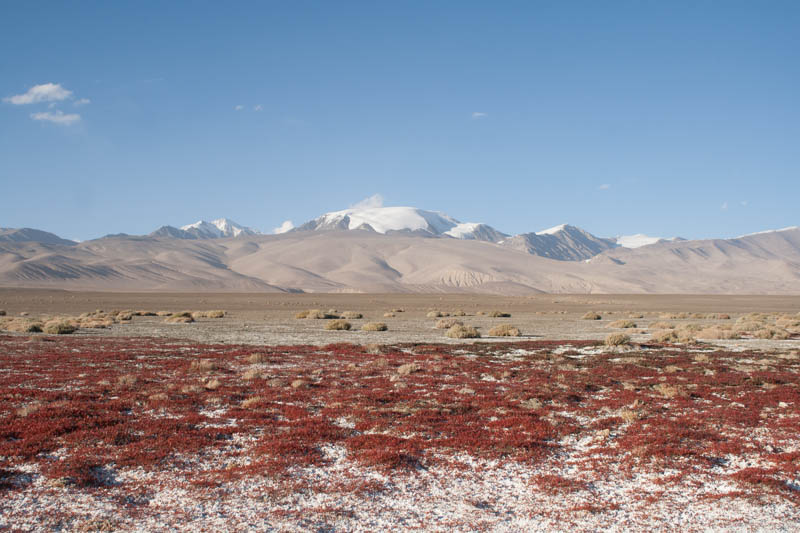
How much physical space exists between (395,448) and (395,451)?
8.6 inches

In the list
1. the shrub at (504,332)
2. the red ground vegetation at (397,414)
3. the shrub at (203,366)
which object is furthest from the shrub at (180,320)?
the shrub at (203,366)

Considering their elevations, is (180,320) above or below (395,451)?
below

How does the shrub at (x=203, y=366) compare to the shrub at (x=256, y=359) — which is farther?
the shrub at (x=256, y=359)

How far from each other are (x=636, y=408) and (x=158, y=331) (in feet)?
101

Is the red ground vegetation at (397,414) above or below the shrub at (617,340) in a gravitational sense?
below

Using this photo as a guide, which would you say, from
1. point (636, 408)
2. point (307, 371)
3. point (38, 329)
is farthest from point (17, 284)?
point (636, 408)

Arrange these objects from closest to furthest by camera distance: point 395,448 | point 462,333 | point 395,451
Result: point 395,451
point 395,448
point 462,333

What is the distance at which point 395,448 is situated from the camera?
1032cm

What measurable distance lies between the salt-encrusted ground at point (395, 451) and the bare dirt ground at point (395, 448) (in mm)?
40

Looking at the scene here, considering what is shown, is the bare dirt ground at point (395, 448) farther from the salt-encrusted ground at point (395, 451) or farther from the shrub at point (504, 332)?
the shrub at point (504, 332)

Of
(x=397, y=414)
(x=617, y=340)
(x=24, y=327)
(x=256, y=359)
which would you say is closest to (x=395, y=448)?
(x=397, y=414)

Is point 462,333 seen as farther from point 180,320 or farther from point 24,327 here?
point 24,327

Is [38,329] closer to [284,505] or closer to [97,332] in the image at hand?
[97,332]

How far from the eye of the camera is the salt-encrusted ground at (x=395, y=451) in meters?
7.61
